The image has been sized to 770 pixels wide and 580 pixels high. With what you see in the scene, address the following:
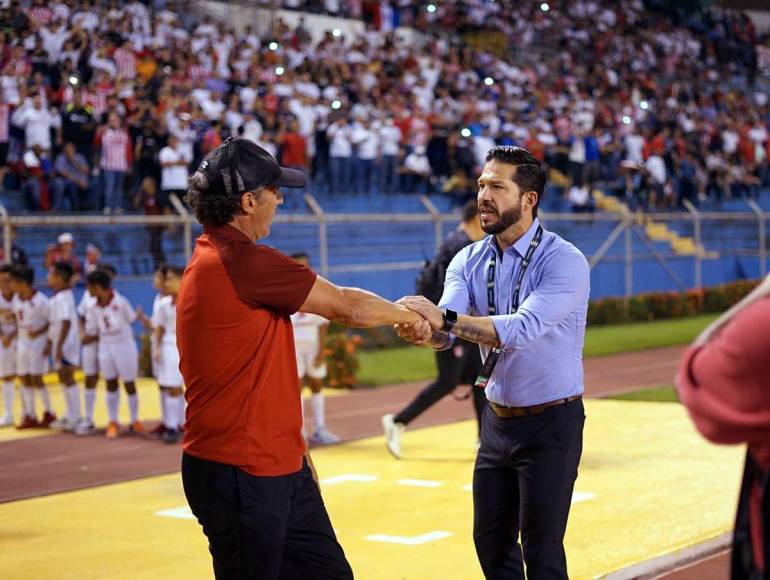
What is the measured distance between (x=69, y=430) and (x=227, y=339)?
8961mm

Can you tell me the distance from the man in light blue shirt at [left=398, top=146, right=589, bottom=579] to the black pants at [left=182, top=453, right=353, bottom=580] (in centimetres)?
90

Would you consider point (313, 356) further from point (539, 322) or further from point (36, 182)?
point (36, 182)

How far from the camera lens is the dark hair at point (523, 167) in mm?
5219

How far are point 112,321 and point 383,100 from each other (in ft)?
44.7

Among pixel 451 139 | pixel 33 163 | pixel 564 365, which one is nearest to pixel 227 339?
pixel 564 365

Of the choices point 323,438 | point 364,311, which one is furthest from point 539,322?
point 323,438

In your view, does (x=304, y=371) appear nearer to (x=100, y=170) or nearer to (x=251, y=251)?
(x=251, y=251)

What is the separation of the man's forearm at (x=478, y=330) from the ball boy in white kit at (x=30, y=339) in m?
9.03

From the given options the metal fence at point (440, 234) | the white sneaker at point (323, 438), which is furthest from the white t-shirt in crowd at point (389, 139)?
the white sneaker at point (323, 438)

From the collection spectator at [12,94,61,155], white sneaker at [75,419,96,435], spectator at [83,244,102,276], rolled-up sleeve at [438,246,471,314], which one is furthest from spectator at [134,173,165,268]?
rolled-up sleeve at [438,246,471,314]

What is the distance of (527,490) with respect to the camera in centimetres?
499

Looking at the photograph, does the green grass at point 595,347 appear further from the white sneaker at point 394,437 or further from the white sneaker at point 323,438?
the white sneaker at point 394,437

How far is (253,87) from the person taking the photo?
74.0 feet

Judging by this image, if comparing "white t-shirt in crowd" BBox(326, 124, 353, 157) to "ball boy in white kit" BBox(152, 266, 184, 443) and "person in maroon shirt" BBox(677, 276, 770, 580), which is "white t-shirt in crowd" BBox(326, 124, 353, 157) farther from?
"person in maroon shirt" BBox(677, 276, 770, 580)
